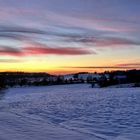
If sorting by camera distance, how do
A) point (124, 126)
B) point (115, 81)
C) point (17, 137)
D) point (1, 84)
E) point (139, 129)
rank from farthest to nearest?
point (115, 81) < point (1, 84) < point (124, 126) < point (139, 129) < point (17, 137)

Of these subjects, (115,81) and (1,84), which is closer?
(1,84)

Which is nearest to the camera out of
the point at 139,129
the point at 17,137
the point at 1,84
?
the point at 17,137

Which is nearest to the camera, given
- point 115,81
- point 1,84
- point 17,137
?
point 17,137

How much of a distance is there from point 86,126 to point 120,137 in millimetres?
4116

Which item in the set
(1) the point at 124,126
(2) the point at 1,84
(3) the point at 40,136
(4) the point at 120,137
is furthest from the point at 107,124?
(2) the point at 1,84

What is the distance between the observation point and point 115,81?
17500cm

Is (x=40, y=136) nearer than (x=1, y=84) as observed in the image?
Yes

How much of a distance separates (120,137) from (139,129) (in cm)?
228

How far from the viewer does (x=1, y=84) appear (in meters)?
144

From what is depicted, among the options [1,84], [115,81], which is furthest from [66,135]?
[115,81]

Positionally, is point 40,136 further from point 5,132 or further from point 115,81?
point 115,81

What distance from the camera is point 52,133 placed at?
16422 millimetres

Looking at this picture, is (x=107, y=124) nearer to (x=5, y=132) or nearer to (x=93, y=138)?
(x=93, y=138)

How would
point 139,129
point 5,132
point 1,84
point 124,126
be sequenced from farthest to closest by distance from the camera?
point 1,84 < point 124,126 < point 139,129 < point 5,132
